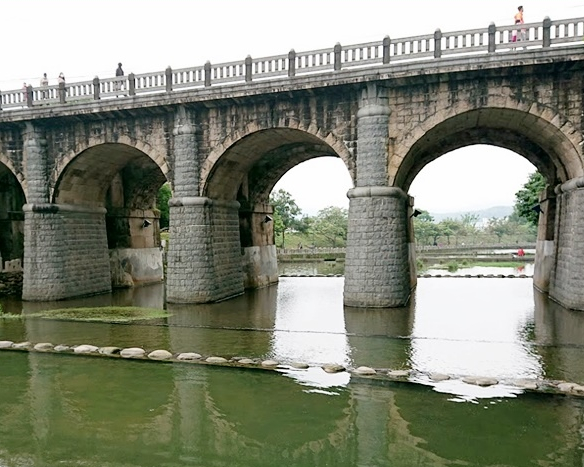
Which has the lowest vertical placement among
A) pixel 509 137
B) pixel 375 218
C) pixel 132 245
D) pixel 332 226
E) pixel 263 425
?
pixel 263 425

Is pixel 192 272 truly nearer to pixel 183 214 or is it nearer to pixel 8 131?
pixel 183 214

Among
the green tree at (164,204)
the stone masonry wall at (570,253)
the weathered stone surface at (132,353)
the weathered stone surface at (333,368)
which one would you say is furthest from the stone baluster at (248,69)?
the green tree at (164,204)

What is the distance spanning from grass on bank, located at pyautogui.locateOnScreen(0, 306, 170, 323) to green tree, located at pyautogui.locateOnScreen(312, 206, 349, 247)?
4951 centimetres

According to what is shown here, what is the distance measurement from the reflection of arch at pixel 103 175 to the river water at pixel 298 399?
23.6ft

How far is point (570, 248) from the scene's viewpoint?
15047 millimetres

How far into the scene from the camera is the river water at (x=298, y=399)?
6.39 meters

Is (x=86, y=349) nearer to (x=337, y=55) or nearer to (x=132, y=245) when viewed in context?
(x=337, y=55)

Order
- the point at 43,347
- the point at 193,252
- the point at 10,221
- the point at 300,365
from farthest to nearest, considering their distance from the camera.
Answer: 1. the point at 10,221
2. the point at 193,252
3. the point at 43,347
4. the point at 300,365

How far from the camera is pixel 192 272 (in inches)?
712

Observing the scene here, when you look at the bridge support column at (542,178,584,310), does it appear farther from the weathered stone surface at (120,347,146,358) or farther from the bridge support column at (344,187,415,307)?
the weathered stone surface at (120,347,146,358)

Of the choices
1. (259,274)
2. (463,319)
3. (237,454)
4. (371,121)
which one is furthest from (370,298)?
(237,454)

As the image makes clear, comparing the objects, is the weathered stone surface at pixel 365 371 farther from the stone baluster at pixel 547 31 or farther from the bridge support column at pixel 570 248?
the stone baluster at pixel 547 31

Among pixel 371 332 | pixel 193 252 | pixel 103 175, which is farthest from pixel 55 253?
pixel 371 332

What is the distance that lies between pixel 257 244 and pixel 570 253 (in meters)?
12.9
